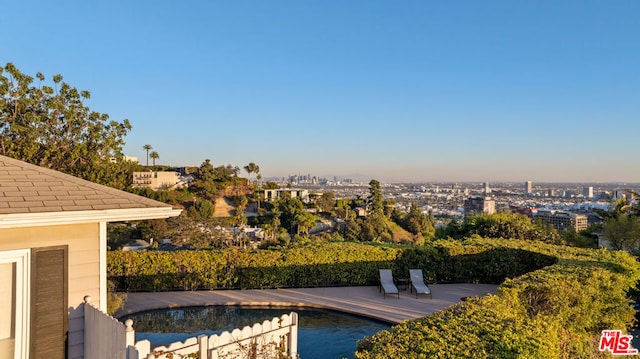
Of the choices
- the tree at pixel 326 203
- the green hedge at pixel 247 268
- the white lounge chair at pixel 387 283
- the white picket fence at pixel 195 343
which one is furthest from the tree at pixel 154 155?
the white picket fence at pixel 195 343

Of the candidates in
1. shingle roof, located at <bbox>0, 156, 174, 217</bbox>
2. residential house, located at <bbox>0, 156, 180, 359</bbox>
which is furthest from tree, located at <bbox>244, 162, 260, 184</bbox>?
residential house, located at <bbox>0, 156, 180, 359</bbox>

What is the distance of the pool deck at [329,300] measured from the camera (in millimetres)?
9359

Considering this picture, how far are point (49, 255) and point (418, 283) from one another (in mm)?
9976

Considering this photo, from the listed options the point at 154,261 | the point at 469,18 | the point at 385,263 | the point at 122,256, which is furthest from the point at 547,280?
the point at 469,18

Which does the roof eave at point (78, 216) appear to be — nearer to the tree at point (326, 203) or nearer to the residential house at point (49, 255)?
the residential house at point (49, 255)

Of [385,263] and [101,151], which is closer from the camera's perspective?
[385,263]

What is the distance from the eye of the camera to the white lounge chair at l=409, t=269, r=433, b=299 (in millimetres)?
10619

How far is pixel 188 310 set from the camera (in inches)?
375

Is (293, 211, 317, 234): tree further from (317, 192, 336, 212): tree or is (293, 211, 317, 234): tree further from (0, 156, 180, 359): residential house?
(0, 156, 180, 359): residential house

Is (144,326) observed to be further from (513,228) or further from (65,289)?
(513,228)

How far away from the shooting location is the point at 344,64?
23.5 m

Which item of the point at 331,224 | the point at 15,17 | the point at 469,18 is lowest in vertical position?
the point at 331,224

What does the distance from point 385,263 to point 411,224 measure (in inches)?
1478

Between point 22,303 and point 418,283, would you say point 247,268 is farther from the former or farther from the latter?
point 22,303
